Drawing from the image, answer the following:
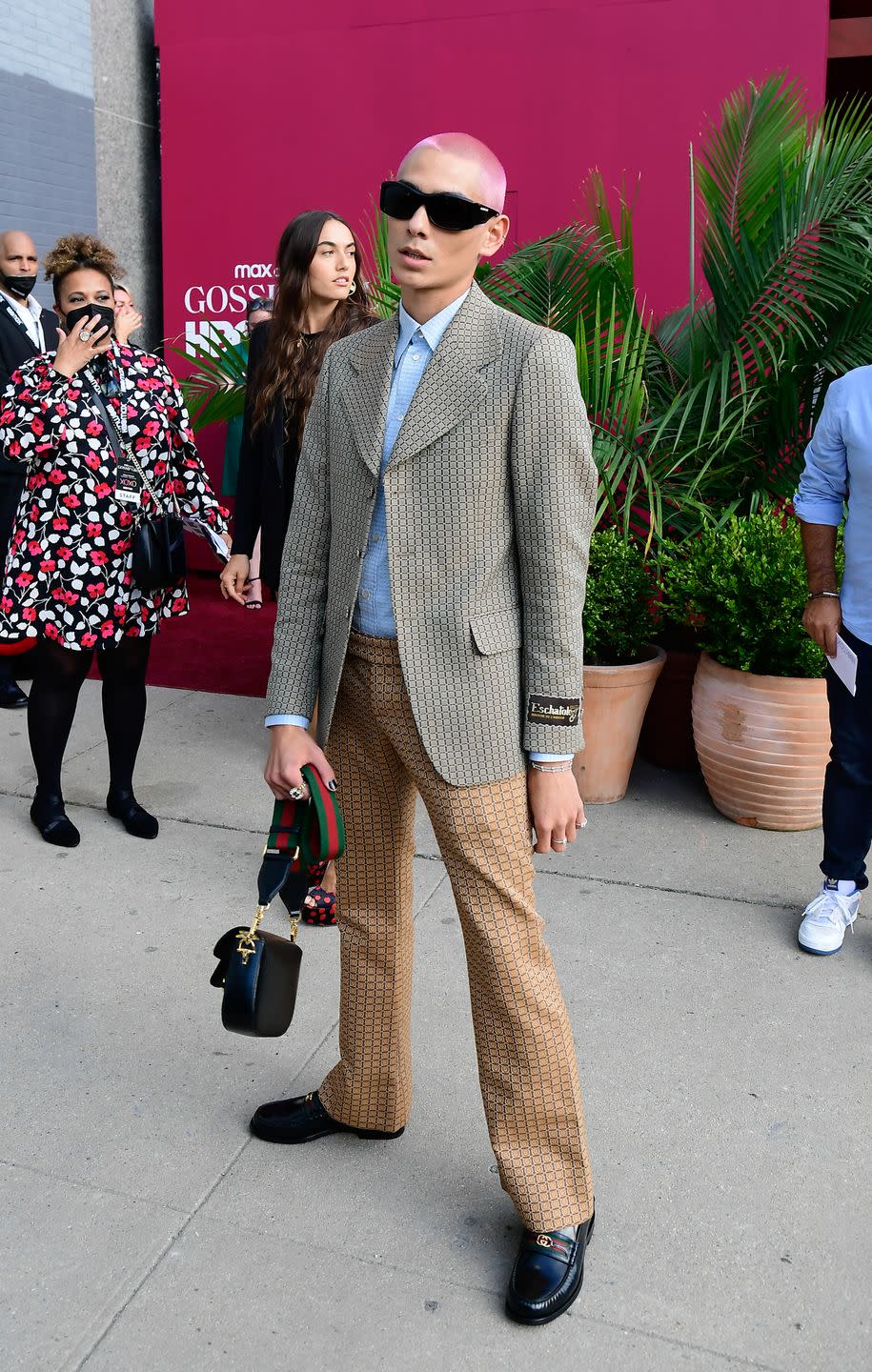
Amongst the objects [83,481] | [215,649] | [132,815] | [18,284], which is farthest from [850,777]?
[18,284]

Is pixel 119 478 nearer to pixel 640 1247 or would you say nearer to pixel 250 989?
pixel 250 989

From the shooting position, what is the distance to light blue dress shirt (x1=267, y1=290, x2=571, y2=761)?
2.02 m

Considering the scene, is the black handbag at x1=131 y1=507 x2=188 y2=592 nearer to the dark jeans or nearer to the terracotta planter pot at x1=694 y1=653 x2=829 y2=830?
the terracotta planter pot at x1=694 y1=653 x2=829 y2=830

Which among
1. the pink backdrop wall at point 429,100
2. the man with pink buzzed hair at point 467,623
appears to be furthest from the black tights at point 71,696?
the pink backdrop wall at point 429,100

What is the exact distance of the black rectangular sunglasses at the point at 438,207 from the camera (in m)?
1.87

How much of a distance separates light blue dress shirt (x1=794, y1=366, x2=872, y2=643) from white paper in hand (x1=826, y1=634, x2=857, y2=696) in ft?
0.16

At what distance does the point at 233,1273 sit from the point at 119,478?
2505mm

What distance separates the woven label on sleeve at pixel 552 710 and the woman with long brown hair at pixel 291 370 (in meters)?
1.60

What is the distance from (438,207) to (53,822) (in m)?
2.84

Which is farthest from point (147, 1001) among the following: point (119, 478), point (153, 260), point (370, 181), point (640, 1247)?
point (153, 260)

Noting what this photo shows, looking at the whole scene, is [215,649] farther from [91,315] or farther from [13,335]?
[91,315]

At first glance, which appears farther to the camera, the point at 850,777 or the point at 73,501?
the point at 73,501

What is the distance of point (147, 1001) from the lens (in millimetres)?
3145

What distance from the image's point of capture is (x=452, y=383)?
1.97 meters
